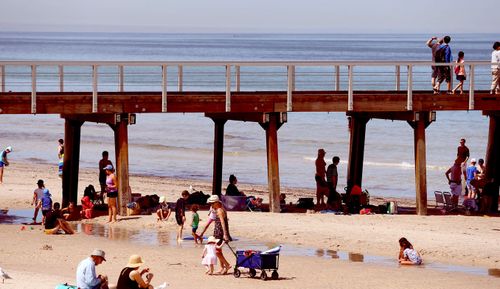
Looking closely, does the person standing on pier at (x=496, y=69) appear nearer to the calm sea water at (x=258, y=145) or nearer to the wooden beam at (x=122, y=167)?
the wooden beam at (x=122, y=167)

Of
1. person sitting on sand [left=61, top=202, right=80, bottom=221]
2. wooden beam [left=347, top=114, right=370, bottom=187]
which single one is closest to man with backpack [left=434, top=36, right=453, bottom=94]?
wooden beam [left=347, top=114, right=370, bottom=187]

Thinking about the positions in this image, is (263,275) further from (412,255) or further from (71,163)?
(71,163)

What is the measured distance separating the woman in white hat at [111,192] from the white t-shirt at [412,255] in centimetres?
687

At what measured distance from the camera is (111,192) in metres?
25.3

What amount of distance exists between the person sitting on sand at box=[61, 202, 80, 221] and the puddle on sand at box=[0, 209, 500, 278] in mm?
630

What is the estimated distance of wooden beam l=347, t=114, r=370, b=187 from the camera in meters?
29.2

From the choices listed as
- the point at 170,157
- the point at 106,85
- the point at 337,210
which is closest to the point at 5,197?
the point at 337,210

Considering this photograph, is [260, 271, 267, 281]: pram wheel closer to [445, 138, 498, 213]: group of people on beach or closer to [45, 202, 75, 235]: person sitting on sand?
[45, 202, 75, 235]: person sitting on sand

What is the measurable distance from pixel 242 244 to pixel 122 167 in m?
3.92

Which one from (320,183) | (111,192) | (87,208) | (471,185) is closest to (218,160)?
(320,183)

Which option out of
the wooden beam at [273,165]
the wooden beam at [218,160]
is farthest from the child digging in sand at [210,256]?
the wooden beam at [218,160]

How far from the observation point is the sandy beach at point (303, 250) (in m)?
19.8

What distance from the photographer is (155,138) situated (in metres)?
57.8

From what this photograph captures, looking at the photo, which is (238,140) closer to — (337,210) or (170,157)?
(170,157)
